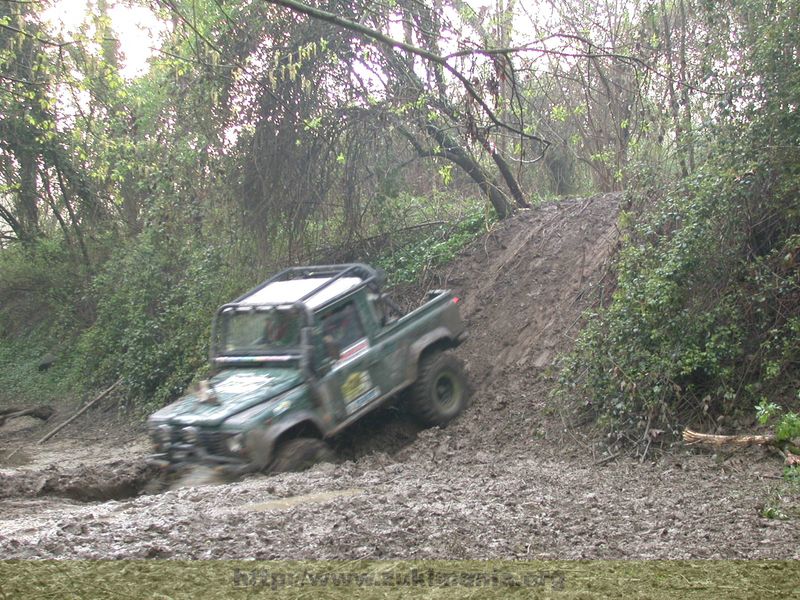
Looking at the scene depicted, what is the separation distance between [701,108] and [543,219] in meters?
4.70

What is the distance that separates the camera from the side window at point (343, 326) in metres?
9.15

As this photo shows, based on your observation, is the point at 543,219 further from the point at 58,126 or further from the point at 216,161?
the point at 58,126

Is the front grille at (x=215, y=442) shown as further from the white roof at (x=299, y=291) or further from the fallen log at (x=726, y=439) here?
the fallen log at (x=726, y=439)

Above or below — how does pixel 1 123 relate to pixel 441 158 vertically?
above

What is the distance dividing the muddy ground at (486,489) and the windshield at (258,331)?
1570 millimetres

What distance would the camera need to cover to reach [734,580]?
113 inches

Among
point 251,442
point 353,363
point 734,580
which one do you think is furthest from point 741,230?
point 734,580

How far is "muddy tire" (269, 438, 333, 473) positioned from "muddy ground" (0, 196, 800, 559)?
30 cm

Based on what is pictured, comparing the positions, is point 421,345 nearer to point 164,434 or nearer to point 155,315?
point 164,434

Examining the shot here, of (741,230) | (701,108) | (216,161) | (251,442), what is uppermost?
(216,161)

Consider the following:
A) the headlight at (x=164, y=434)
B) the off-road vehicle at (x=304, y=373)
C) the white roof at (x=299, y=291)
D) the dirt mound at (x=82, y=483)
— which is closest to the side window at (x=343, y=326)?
the off-road vehicle at (x=304, y=373)

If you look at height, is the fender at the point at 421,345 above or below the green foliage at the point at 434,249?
below

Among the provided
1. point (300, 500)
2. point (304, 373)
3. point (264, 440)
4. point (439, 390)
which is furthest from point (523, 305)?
point (300, 500)

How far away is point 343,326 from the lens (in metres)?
9.35
